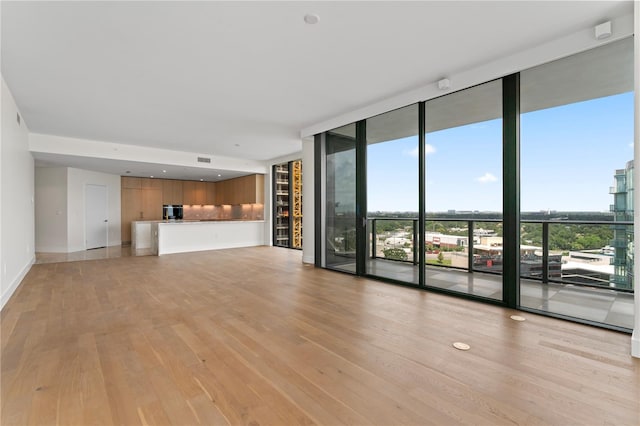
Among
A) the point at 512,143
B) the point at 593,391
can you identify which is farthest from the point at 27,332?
the point at 512,143

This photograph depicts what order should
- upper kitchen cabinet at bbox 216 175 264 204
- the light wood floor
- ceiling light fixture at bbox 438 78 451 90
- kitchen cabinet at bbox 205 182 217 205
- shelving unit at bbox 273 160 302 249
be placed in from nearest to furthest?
the light wood floor < ceiling light fixture at bbox 438 78 451 90 < shelving unit at bbox 273 160 302 249 < upper kitchen cabinet at bbox 216 175 264 204 < kitchen cabinet at bbox 205 182 217 205

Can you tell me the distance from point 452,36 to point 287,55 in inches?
69.7

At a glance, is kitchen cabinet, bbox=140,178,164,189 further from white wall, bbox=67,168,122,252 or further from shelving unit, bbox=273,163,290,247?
shelving unit, bbox=273,163,290,247

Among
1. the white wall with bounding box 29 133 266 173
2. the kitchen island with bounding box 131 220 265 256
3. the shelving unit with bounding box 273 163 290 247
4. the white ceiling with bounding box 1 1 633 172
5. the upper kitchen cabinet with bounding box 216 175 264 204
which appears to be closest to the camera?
the white ceiling with bounding box 1 1 633 172

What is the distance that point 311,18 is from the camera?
2.77 metres

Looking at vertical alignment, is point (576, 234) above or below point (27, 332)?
above

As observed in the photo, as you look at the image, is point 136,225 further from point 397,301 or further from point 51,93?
point 397,301

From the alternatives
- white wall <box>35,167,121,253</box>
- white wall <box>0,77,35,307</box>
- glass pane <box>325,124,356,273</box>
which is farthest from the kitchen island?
glass pane <box>325,124,356,273</box>

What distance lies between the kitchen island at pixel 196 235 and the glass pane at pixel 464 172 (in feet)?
21.6

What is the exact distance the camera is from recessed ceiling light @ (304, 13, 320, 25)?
273 cm

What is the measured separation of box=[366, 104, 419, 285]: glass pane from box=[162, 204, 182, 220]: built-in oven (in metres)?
8.52

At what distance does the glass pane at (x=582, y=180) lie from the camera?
11.6ft

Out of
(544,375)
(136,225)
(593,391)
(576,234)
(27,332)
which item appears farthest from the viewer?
(136,225)

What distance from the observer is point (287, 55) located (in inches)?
136
